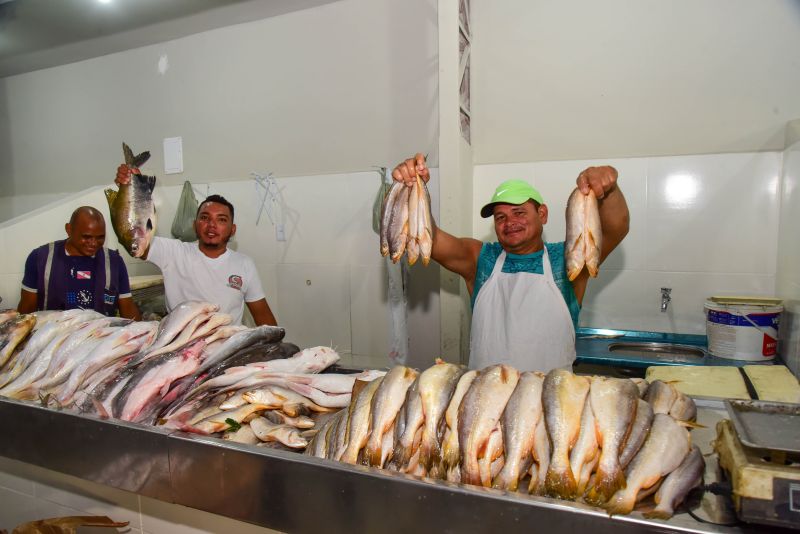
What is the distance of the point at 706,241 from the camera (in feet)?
12.4

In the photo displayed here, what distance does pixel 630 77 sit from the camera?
385cm

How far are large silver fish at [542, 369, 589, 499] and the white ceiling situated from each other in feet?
15.3

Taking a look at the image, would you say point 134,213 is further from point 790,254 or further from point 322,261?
point 790,254

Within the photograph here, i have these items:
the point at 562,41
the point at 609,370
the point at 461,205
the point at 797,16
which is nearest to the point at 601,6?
the point at 562,41

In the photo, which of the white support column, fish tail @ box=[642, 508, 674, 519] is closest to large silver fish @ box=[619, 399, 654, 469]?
fish tail @ box=[642, 508, 674, 519]

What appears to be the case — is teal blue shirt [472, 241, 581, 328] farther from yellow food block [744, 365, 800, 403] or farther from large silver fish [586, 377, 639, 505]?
large silver fish [586, 377, 639, 505]

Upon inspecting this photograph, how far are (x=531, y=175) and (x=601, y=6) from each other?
1418mm

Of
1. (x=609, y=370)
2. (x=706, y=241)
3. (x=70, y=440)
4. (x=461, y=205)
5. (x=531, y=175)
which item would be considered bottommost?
(x=609, y=370)

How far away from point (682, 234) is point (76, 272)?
4.88 metres

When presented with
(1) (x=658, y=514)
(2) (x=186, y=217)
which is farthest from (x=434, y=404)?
(2) (x=186, y=217)

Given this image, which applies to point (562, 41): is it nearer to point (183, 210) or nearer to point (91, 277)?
point (183, 210)

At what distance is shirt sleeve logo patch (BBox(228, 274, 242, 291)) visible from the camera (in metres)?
3.98

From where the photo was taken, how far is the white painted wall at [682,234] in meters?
3.64

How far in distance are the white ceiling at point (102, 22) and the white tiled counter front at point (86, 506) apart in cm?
447
